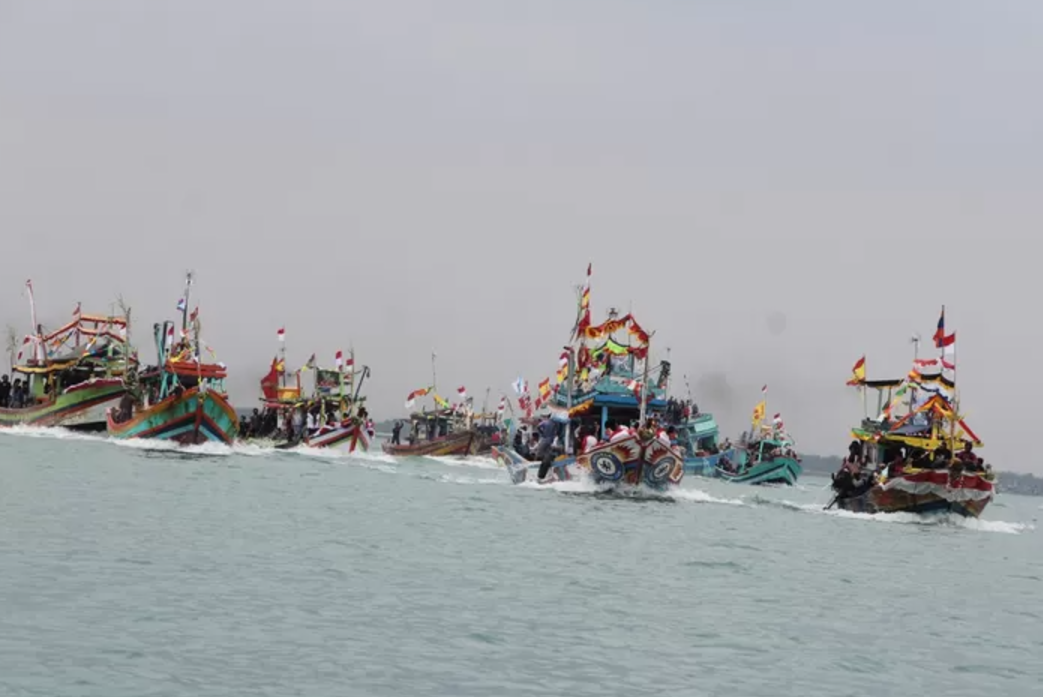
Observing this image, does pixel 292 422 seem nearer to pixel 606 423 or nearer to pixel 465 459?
pixel 465 459

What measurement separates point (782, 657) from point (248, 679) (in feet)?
25.3

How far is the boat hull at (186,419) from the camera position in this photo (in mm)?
67062

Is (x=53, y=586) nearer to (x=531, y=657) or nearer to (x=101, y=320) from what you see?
(x=531, y=657)

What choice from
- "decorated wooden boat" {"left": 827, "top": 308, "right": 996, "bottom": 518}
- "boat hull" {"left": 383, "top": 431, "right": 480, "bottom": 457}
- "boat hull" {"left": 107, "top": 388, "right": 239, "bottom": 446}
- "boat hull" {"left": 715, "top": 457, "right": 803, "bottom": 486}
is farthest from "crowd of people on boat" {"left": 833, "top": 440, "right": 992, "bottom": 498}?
"boat hull" {"left": 715, "top": 457, "right": 803, "bottom": 486}

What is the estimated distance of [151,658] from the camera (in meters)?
15.5

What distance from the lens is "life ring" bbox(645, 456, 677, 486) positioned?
4969 centimetres

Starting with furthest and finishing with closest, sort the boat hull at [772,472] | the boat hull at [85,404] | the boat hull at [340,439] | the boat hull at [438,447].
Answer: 1. the boat hull at [772,472]
2. the boat hull at [438,447]
3. the boat hull at [340,439]
4. the boat hull at [85,404]

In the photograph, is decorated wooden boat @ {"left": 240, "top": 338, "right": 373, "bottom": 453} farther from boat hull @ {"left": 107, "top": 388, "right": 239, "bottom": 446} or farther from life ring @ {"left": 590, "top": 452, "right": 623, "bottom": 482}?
life ring @ {"left": 590, "top": 452, "right": 623, "bottom": 482}

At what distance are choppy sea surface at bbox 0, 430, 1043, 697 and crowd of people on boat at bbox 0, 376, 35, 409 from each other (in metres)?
45.0

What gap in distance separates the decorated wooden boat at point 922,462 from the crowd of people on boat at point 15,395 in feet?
170

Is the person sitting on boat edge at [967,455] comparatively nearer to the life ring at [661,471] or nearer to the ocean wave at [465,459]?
the life ring at [661,471]

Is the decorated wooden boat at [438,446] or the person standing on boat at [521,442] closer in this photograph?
the person standing on boat at [521,442]

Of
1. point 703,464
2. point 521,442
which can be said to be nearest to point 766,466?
point 703,464

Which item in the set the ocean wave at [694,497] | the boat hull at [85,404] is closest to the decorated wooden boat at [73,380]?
the boat hull at [85,404]
